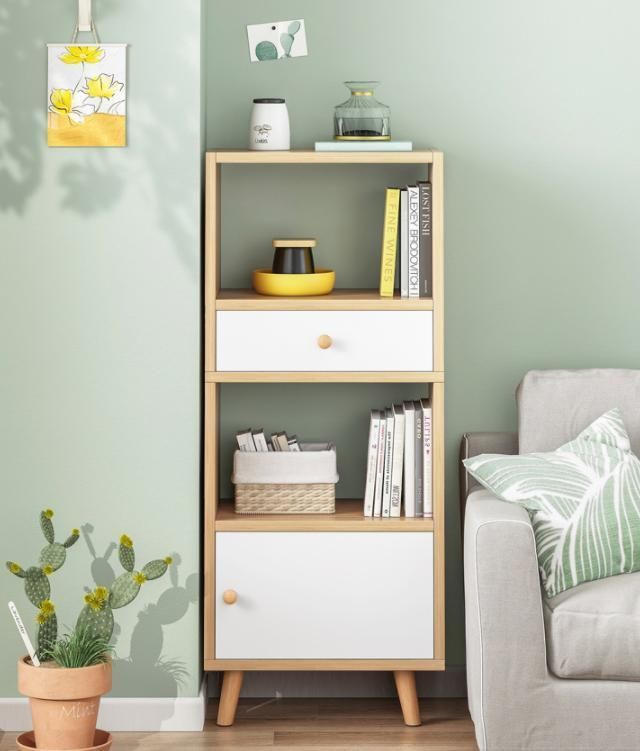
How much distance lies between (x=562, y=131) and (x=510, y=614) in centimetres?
144

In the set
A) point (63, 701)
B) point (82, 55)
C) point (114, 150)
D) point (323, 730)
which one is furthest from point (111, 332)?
point (323, 730)

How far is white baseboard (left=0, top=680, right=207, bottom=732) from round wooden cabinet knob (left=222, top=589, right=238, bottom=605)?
0.28m

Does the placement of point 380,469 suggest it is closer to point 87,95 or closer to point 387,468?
point 387,468

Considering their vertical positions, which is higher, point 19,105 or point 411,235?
point 19,105

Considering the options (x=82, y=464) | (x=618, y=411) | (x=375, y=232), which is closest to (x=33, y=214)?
(x=82, y=464)

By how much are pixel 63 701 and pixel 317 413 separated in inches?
41.7

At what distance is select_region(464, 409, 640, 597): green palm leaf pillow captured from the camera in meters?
2.61

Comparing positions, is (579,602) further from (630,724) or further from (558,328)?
(558,328)

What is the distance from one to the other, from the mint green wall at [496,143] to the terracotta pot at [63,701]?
98 centimetres

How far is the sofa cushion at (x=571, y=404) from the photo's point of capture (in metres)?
2.99

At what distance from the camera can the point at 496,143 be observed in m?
3.20

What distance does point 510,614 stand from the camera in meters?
2.48

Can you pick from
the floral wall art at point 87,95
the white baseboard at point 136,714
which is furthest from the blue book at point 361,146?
the white baseboard at point 136,714

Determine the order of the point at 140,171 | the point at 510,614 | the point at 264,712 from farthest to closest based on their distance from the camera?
the point at 264,712 → the point at 140,171 → the point at 510,614
